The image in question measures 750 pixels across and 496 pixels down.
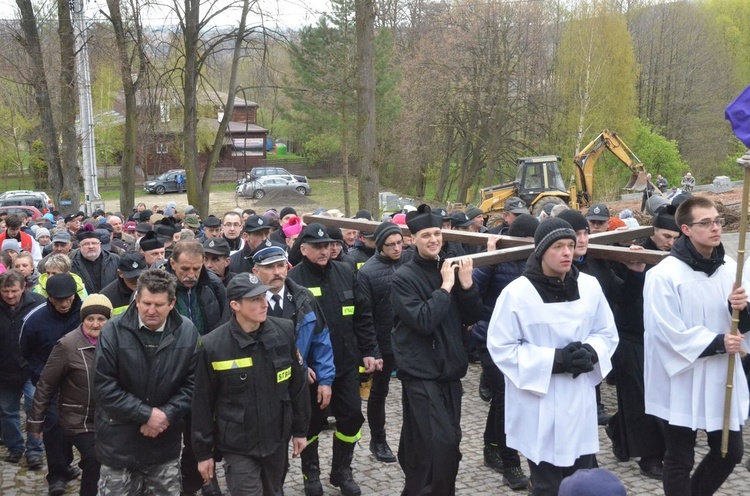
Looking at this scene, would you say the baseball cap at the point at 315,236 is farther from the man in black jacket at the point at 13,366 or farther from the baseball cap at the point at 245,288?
the man in black jacket at the point at 13,366

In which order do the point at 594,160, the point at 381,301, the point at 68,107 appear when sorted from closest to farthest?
the point at 381,301
the point at 68,107
the point at 594,160

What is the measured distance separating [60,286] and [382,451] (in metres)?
2.99

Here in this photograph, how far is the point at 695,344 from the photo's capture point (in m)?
5.32

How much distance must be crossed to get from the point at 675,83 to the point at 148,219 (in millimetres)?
46593

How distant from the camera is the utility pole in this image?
2167 cm

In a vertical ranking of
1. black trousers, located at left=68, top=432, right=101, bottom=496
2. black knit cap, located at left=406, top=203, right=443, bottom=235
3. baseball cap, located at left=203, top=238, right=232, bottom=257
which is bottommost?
black trousers, located at left=68, top=432, right=101, bottom=496

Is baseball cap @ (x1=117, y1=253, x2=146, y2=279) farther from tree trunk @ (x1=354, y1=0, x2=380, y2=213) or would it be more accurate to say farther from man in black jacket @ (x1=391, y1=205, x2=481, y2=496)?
tree trunk @ (x1=354, y1=0, x2=380, y2=213)

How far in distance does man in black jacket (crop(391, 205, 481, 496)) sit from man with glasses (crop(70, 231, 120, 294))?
487cm

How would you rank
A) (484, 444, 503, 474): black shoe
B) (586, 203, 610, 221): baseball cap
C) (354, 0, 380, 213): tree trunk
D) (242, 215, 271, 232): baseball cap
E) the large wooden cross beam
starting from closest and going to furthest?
the large wooden cross beam → (484, 444, 503, 474): black shoe → (242, 215, 271, 232): baseball cap → (586, 203, 610, 221): baseball cap → (354, 0, 380, 213): tree trunk

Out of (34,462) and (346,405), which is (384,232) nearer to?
(346,405)

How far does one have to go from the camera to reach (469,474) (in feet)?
22.9

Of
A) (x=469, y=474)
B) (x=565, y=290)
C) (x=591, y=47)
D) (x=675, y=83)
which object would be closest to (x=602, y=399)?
(x=469, y=474)

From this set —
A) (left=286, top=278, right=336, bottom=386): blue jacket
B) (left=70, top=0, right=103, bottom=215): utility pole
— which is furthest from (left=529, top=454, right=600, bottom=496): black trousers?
(left=70, top=0, right=103, bottom=215): utility pole

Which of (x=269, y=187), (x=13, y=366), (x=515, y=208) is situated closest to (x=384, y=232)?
(x=13, y=366)
